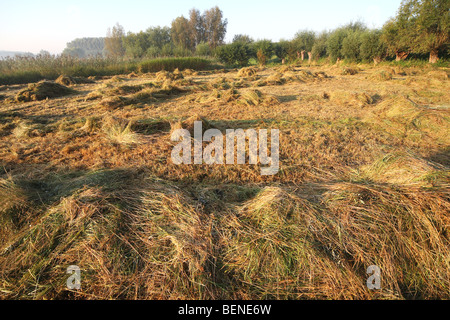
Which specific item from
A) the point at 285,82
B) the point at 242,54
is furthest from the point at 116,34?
the point at 285,82

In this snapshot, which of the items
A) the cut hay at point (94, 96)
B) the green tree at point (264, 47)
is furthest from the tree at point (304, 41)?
the cut hay at point (94, 96)

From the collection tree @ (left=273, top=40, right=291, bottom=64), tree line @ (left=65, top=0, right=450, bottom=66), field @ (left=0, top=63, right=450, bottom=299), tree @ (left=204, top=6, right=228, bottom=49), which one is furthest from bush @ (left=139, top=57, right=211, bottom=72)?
tree @ (left=204, top=6, right=228, bottom=49)

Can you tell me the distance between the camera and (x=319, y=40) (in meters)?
22.9

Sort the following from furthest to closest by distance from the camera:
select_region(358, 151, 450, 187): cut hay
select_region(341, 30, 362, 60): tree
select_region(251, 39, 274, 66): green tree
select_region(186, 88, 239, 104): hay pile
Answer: select_region(251, 39, 274, 66): green tree < select_region(341, 30, 362, 60): tree < select_region(186, 88, 239, 104): hay pile < select_region(358, 151, 450, 187): cut hay

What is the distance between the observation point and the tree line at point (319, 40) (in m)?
11.8

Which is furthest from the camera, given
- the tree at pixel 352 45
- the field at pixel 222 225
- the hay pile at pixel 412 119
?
the tree at pixel 352 45

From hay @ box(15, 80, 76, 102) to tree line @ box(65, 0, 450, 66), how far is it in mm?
15822

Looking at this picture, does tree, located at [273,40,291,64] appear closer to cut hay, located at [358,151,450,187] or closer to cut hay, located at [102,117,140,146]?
cut hay, located at [102,117,140,146]

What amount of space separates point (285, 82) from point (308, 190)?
27.1 feet

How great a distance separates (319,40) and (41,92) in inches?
962

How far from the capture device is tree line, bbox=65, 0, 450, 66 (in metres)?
11.8

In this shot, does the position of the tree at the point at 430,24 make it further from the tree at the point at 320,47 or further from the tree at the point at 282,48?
the tree at the point at 282,48

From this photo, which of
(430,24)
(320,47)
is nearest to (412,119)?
(430,24)

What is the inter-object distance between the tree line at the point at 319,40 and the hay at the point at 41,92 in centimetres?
1582
